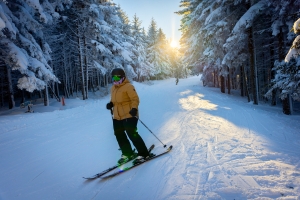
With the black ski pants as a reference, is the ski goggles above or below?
above

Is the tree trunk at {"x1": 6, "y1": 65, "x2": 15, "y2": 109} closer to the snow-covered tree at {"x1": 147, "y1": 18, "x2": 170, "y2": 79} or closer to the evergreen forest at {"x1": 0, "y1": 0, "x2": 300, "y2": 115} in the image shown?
the evergreen forest at {"x1": 0, "y1": 0, "x2": 300, "y2": 115}

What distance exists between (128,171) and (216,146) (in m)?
2.59

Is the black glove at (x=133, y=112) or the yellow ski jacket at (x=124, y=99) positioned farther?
the yellow ski jacket at (x=124, y=99)

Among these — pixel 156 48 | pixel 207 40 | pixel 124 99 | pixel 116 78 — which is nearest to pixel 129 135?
pixel 124 99

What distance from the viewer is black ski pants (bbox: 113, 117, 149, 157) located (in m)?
3.97

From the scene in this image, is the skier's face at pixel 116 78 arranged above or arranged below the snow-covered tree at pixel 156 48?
below

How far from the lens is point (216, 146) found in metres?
4.78

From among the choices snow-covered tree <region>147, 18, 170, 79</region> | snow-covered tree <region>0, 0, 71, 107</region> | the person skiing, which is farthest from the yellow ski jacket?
snow-covered tree <region>147, 18, 170, 79</region>

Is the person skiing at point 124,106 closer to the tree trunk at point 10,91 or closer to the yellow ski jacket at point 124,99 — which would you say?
the yellow ski jacket at point 124,99

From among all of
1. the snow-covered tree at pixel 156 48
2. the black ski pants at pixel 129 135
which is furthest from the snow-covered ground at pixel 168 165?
the snow-covered tree at pixel 156 48

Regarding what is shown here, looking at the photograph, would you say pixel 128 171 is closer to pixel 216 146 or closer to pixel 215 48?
pixel 216 146

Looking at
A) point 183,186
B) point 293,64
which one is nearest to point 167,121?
point 183,186

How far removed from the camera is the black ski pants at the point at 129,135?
156 inches

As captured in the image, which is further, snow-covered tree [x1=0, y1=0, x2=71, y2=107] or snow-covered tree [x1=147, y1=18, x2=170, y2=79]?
snow-covered tree [x1=147, y1=18, x2=170, y2=79]
